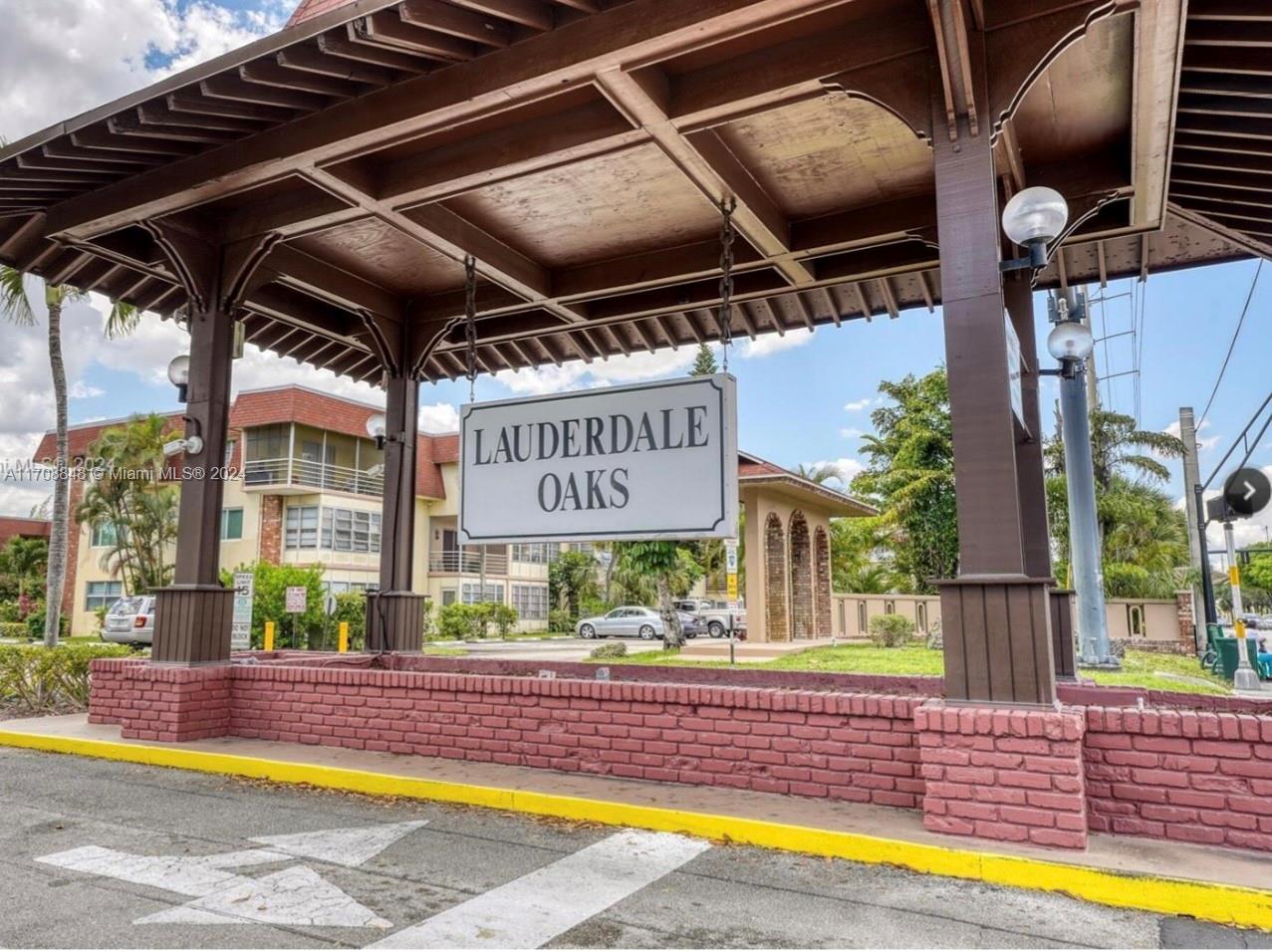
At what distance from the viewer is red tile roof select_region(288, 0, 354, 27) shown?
616cm

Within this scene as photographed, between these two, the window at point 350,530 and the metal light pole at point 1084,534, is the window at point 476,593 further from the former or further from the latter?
the metal light pole at point 1084,534

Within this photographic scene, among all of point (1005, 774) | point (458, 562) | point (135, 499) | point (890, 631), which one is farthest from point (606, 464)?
point (458, 562)

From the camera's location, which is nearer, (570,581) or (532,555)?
(532,555)

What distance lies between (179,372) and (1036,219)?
756 centimetres

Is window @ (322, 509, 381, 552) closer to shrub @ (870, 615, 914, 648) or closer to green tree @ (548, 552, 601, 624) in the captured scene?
green tree @ (548, 552, 601, 624)

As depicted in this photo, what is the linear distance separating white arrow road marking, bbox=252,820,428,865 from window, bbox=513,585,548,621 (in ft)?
112

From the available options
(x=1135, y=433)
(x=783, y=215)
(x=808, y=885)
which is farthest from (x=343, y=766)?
(x=1135, y=433)

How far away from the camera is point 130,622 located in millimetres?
22219

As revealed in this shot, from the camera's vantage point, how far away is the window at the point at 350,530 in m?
30.2

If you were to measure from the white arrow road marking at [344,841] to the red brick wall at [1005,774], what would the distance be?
299cm

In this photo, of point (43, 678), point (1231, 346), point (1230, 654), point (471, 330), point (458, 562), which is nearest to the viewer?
point (471, 330)

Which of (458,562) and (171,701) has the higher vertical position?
(458,562)

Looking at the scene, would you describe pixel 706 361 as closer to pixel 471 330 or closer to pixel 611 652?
pixel 611 652

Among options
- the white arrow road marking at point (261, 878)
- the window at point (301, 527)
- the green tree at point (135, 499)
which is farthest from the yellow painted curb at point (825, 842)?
the green tree at point (135, 499)
